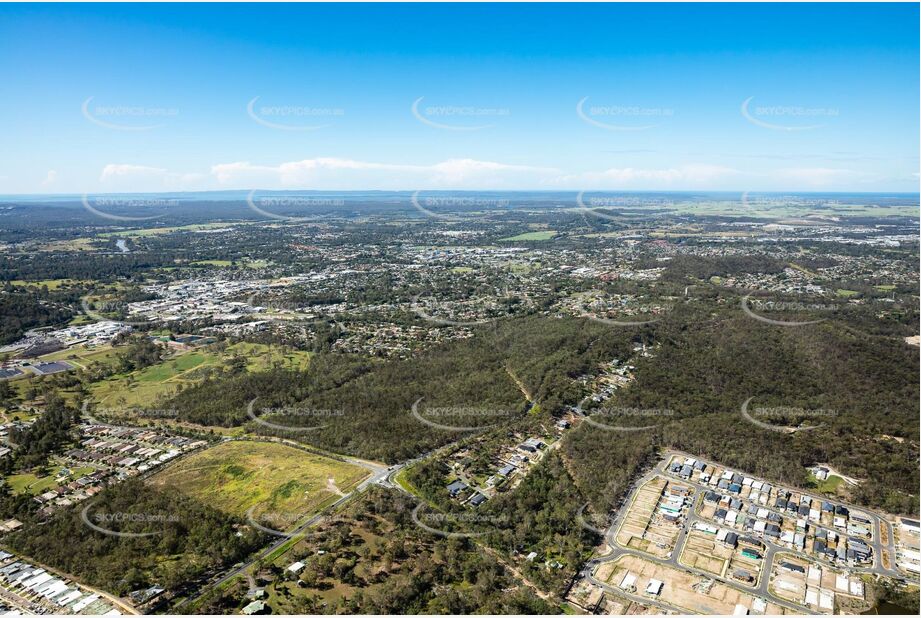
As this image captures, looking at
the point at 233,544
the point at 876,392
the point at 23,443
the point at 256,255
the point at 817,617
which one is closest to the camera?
the point at 817,617

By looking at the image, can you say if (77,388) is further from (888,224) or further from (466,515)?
(888,224)

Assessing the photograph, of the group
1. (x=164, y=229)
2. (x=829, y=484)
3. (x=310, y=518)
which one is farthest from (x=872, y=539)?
(x=164, y=229)

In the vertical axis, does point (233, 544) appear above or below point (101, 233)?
below

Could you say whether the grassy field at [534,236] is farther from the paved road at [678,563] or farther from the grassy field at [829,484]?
the paved road at [678,563]

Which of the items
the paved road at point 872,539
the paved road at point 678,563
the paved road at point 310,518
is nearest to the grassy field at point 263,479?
the paved road at point 310,518

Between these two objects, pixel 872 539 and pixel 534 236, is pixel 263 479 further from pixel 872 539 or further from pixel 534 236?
pixel 534 236

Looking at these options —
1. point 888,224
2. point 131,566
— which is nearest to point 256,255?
point 131,566

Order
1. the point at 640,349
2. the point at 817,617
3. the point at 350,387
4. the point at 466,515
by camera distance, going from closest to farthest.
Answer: the point at 817,617
the point at 466,515
the point at 350,387
the point at 640,349

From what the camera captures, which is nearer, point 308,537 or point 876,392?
point 308,537
